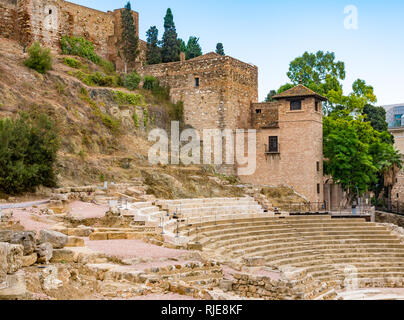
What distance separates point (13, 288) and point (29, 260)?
2162 millimetres

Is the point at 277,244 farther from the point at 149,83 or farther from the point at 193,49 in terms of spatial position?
the point at 193,49

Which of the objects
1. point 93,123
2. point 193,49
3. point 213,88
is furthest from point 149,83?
point 193,49

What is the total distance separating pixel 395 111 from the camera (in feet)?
224

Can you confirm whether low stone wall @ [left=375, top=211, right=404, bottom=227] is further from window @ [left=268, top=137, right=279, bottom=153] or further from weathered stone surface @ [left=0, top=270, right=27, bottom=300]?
weathered stone surface @ [left=0, top=270, right=27, bottom=300]

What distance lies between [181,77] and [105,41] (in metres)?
7.46

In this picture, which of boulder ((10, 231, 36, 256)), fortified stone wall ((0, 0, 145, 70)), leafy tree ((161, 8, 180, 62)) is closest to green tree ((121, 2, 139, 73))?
fortified stone wall ((0, 0, 145, 70))

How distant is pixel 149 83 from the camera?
36.6m

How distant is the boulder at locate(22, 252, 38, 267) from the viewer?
9883mm

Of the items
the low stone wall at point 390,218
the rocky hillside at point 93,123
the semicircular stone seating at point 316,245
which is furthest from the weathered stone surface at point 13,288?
the low stone wall at point 390,218

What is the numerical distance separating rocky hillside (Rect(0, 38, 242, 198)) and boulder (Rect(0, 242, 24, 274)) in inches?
533

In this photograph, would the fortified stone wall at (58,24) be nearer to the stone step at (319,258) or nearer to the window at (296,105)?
the window at (296,105)

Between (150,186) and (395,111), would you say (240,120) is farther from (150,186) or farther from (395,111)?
(395,111)

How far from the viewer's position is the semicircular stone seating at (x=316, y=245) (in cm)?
1884
